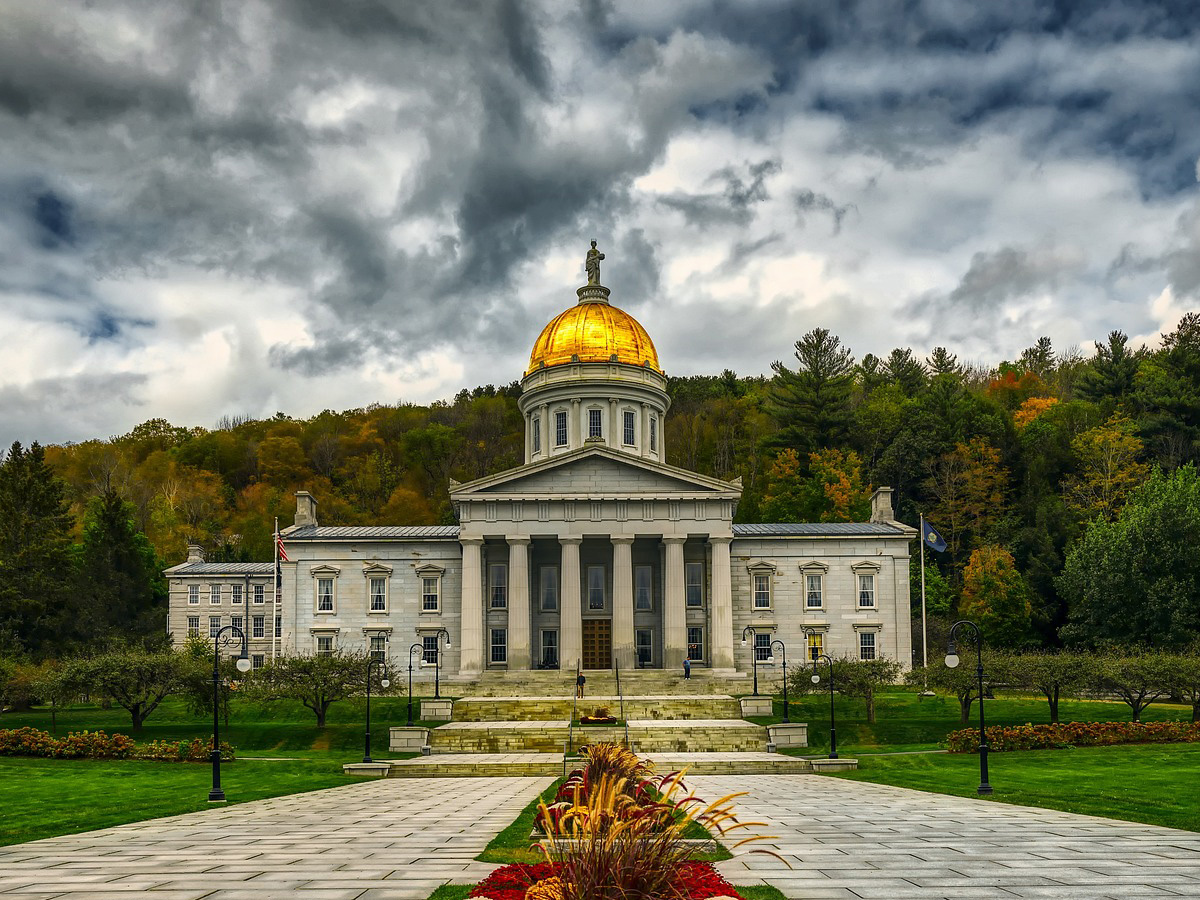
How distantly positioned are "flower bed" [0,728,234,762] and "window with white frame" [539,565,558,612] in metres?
30.7

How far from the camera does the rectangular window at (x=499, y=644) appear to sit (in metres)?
66.8

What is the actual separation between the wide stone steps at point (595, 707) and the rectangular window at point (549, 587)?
56.7 feet

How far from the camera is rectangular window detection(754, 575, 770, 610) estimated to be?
68.0m

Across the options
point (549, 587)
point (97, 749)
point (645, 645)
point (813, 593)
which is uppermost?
point (549, 587)

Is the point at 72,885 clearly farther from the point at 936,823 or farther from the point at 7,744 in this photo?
the point at 7,744

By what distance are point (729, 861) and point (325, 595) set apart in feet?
186

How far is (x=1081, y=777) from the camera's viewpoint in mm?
28938

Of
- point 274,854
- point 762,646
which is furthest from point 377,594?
point 274,854

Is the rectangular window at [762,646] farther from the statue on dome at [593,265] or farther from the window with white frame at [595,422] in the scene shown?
the statue on dome at [593,265]

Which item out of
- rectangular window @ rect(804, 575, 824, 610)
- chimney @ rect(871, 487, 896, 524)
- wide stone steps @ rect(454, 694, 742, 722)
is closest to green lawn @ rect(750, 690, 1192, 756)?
wide stone steps @ rect(454, 694, 742, 722)

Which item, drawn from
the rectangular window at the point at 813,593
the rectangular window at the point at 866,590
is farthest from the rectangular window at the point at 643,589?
the rectangular window at the point at 866,590

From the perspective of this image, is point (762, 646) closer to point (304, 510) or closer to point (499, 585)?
point (499, 585)

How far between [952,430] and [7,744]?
7580 centimetres

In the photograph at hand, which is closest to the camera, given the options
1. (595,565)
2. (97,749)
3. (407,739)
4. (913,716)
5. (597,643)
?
(97,749)
